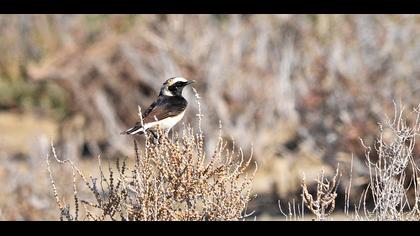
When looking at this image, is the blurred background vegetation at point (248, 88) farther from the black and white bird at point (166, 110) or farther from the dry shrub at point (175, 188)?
the dry shrub at point (175, 188)

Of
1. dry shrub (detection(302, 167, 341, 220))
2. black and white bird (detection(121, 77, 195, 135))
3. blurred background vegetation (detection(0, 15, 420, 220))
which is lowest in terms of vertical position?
dry shrub (detection(302, 167, 341, 220))

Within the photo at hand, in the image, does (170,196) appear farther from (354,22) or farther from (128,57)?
(128,57)

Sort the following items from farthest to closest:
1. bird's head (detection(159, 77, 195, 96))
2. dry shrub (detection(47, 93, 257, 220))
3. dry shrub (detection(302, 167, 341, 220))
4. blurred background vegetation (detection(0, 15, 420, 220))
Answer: blurred background vegetation (detection(0, 15, 420, 220)) < bird's head (detection(159, 77, 195, 96)) < dry shrub (detection(47, 93, 257, 220)) < dry shrub (detection(302, 167, 341, 220))

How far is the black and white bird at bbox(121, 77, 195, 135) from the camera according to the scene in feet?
24.3

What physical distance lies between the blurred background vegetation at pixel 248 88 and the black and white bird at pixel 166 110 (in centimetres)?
461

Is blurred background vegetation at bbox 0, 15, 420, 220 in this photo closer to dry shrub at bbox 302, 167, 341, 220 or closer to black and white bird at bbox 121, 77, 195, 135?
black and white bird at bbox 121, 77, 195, 135

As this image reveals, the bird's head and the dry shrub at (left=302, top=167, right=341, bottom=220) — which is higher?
the bird's head

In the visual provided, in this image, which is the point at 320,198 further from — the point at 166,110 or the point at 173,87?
the point at 173,87

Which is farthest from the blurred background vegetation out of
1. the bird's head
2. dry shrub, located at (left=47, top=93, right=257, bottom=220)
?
dry shrub, located at (left=47, top=93, right=257, bottom=220)

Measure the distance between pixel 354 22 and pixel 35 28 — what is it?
16.4 metres

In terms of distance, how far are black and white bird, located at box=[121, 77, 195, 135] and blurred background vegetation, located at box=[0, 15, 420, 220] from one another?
4.61 m

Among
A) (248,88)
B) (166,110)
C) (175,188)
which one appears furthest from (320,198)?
(248,88)

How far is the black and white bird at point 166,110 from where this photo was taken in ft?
24.3
